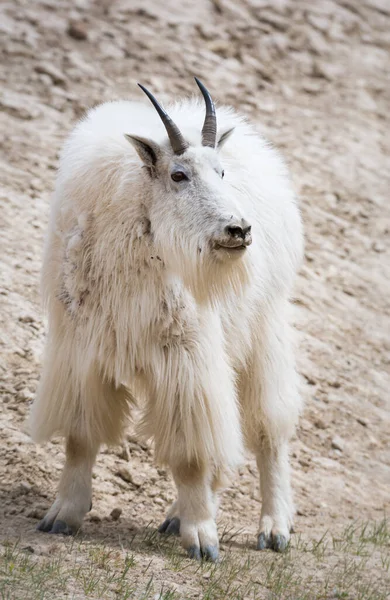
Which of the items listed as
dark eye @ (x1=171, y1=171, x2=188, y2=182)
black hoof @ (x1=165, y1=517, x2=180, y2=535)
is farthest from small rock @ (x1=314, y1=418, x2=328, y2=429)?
dark eye @ (x1=171, y1=171, x2=188, y2=182)

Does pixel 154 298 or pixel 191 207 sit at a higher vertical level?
pixel 191 207

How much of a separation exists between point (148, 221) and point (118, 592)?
5.98 feet

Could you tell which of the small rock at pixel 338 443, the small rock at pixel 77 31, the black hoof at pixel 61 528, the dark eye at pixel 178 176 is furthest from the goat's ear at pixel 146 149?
the small rock at pixel 77 31

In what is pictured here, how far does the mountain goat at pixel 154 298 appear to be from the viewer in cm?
480

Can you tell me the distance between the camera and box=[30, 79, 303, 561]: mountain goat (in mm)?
4805

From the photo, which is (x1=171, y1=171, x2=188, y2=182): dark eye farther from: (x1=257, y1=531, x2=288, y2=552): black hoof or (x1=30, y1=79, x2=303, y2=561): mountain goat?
(x1=257, y1=531, x2=288, y2=552): black hoof

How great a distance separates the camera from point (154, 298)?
15.9 ft

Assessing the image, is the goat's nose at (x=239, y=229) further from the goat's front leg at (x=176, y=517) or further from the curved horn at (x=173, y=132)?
the goat's front leg at (x=176, y=517)

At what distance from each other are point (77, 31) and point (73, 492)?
7.08 meters

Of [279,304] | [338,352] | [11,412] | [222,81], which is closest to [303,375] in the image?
[338,352]

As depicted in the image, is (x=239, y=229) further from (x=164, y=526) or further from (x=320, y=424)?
(x=320, y=424)

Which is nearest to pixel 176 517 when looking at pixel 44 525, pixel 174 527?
pixel 174 527

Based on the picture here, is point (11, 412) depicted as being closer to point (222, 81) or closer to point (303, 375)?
point (303, 375)

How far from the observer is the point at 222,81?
11359 millimetres
